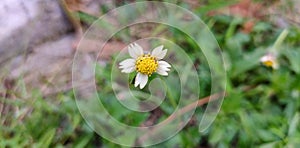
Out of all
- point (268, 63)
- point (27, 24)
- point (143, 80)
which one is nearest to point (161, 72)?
point (143, 80)

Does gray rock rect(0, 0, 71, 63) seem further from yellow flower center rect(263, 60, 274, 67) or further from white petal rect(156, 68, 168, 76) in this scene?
yellow flower center rect(263, 60, 274, 67)

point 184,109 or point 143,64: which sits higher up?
point 143,64

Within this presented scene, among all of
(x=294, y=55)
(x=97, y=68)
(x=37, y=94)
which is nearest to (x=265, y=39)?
(x=294, y=55)

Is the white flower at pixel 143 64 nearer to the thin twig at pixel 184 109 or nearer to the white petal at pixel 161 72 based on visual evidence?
the white petal at pixel 161 72

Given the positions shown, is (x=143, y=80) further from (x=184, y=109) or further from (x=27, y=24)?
(x=27, y=24)

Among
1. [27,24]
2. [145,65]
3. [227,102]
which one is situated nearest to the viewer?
[145,65]

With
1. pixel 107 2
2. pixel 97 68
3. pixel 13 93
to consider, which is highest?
pixel 107 2

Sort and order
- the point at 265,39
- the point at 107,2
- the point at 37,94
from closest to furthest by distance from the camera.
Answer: the point at 37,94 → the point at 265,39 → the point at 107,2

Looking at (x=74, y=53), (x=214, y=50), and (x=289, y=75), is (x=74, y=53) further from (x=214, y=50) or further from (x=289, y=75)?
(x=289, y=75)
